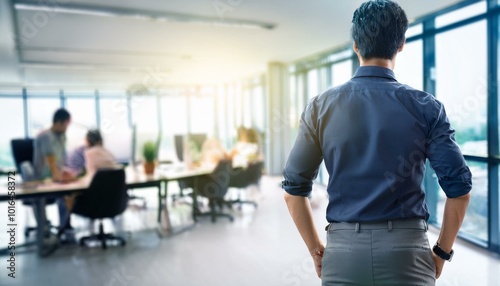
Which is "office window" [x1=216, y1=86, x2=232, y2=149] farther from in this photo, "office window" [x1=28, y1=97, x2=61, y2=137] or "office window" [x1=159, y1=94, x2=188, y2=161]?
"office window" [x1=28, y1=97, x2=61, y2=137]

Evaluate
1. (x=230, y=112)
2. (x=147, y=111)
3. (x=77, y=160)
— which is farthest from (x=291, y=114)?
(x=147, y=111)

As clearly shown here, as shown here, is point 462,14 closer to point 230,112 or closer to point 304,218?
point 304,218

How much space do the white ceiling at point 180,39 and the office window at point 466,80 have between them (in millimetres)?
510

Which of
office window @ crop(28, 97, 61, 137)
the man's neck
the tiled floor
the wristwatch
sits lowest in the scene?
the tiled floor

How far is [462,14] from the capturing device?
165 inches

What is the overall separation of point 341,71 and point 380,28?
19.8 feet

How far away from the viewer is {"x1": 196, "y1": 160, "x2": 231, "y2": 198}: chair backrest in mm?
5211

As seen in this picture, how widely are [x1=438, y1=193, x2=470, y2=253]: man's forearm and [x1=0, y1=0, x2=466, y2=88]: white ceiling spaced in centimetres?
212

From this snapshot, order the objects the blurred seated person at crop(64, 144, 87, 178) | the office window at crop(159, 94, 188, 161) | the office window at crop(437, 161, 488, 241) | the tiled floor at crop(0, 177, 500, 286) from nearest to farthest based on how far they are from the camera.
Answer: the tiled floor at crop(0, 177, 500, 286) < the office window at crop(437, 161, 488, 241) < the blurred seated person at crop(64, 144, 87, 178) < the office window at crop(159, 94, 188, 161)

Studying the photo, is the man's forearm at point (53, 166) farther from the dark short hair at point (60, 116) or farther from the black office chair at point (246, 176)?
the black office chair at point (246, 176)

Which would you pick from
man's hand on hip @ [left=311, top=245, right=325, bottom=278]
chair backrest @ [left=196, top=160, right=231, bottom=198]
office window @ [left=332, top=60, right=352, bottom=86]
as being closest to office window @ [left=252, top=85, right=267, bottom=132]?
office window @ [left=332, top=60, right=352, bottom=86]

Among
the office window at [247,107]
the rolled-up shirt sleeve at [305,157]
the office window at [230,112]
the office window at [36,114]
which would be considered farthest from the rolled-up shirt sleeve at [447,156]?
the office window at [36,114]

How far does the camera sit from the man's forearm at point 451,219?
3.66 feet

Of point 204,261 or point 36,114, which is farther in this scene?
point 36,114
